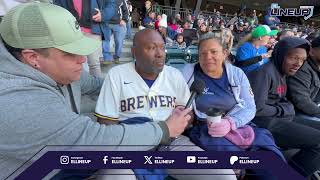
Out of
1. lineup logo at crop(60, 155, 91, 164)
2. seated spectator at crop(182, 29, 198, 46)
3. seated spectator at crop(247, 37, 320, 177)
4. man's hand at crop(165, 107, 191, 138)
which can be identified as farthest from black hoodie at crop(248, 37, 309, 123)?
seated spectator at crop(182, 29, 198, 46)

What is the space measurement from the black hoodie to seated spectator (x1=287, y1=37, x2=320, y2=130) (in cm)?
10

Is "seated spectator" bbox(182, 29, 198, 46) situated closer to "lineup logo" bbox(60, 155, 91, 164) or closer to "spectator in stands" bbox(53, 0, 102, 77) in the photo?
"spectator in stands" bbox(53, 0, 102, 77)

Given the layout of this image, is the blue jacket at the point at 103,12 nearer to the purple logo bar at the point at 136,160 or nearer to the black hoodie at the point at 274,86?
the black hoodie at the point at 274,86

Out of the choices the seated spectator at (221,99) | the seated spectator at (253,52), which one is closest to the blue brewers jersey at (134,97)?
the seated spectator at (221,99)

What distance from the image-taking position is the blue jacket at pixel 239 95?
2.32m

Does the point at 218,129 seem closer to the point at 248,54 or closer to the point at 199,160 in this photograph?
the point at 199,160

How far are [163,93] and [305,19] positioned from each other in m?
32.2

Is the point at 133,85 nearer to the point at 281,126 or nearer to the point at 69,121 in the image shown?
the point at 69,121

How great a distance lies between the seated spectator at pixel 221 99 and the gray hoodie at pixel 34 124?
0.69 metres

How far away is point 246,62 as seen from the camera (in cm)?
454

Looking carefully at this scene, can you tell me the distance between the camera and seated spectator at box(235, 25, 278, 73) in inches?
175

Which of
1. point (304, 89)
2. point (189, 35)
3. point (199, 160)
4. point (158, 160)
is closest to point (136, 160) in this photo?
point (158, 160)

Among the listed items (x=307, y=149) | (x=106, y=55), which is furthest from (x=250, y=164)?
(x=106, y=55)

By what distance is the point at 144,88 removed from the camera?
215 cm
